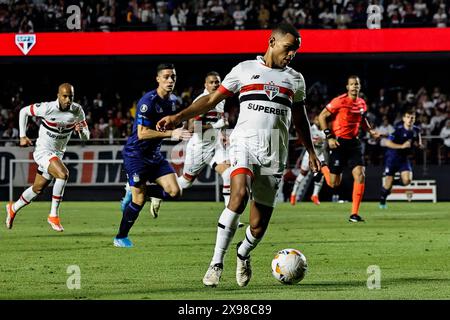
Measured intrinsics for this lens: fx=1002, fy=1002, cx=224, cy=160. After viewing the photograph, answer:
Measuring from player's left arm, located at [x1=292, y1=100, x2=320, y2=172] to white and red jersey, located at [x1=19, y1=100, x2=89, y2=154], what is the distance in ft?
23.5

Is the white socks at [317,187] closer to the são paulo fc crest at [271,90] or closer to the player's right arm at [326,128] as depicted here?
the player's right arm at [326,128]

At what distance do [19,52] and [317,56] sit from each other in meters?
9.43

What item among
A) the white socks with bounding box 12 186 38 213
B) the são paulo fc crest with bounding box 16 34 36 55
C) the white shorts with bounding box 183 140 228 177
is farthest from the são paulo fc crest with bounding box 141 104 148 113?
the são paulo fc crest with bounding box 16 34 36 55

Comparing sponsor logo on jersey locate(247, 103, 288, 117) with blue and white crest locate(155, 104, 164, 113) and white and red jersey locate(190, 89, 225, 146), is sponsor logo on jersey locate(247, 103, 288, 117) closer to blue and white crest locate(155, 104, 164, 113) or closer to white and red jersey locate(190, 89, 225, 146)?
blue and white crest locate(155, 104, 164, 113)

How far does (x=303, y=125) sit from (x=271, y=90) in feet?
1.97

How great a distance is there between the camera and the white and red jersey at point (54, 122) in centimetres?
1609

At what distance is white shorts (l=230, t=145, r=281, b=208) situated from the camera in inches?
347

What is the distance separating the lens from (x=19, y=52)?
31.7 meters

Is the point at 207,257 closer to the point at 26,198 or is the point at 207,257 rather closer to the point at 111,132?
the point at 26,198

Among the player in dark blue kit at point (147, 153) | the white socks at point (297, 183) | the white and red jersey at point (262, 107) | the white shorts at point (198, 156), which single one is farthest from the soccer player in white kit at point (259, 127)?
the white socks at point (297, 183)

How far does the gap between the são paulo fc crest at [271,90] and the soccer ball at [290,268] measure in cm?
143

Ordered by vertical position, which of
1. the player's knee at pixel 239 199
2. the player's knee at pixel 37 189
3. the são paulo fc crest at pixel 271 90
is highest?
the são paulo fc crest at pixel 271 90

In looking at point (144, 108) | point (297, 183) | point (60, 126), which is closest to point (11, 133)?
point (297, 183)
